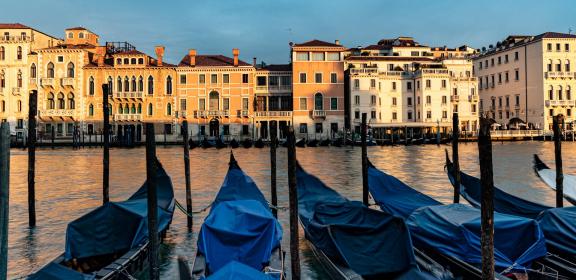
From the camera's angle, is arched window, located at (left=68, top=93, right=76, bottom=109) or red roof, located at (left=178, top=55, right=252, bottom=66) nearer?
arched window, located at (left=68, top=93, right=76, bottom=109)

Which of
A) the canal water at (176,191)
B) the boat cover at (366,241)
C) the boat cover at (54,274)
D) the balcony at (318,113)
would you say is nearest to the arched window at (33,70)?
the canal water at (176,191)

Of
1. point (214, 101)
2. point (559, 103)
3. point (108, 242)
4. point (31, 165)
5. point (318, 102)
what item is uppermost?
point (214, 101)

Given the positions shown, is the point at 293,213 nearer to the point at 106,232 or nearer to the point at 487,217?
the point at 487,217

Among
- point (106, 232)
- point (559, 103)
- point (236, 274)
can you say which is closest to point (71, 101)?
point (106, 232)

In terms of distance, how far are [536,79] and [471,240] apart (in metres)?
44.7

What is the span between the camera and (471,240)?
5410mm

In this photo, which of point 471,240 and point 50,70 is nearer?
point 471,240

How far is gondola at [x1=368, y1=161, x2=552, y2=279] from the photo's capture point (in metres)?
5.20

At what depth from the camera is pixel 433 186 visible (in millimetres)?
14016

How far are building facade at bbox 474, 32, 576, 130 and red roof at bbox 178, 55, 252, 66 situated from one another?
24417 mm

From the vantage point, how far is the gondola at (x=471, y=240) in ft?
17.1

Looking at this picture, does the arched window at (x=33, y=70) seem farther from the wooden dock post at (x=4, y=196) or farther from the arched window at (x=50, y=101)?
the wooden dock post at (x=4, y=196)

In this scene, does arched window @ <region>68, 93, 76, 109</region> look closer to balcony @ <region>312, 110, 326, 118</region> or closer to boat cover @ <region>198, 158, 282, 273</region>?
balcony @ <region>312, 110, 326, 118</region>

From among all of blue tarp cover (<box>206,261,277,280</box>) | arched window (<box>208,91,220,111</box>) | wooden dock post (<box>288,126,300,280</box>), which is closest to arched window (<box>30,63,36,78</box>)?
arched window (<box>208,91,220,111</box>)
